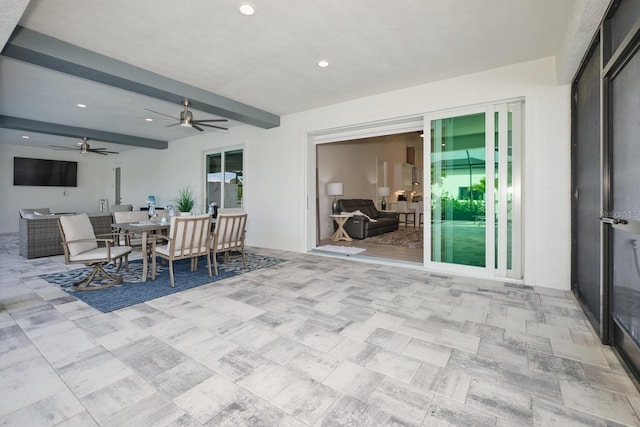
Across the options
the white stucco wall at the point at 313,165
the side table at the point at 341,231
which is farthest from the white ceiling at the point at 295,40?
the side table at the point at 341,231

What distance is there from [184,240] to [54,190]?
31.7ft

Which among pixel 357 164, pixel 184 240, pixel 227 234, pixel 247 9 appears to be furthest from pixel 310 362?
pixel 357 164

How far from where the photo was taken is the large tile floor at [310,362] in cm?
147

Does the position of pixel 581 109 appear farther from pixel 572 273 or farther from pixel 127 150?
pixel 127 150

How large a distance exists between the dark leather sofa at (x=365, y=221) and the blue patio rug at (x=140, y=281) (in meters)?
2.96

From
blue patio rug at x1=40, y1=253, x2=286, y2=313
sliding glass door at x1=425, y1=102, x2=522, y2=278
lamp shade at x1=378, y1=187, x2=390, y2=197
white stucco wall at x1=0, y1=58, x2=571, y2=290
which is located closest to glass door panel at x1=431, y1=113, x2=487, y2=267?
sliding glass door at x1=425, y1=102, x2=522, y2=278

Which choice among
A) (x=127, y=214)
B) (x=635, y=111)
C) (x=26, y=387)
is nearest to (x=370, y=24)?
(x=635, y=111)

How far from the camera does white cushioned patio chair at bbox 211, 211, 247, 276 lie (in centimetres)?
421

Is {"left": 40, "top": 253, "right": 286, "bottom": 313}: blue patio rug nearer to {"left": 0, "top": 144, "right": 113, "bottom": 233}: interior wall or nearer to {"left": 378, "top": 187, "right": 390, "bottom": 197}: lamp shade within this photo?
{"left": 378, "top": 187, "right": 390, "bottom": 197}: lamp shade

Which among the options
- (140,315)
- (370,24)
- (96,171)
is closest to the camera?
(140,315)

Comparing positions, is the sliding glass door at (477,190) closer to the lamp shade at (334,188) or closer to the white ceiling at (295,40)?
the white ceiling at (295,40)

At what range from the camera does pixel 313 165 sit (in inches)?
235

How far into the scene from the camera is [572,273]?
3.36 m

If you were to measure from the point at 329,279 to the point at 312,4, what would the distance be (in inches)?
121
